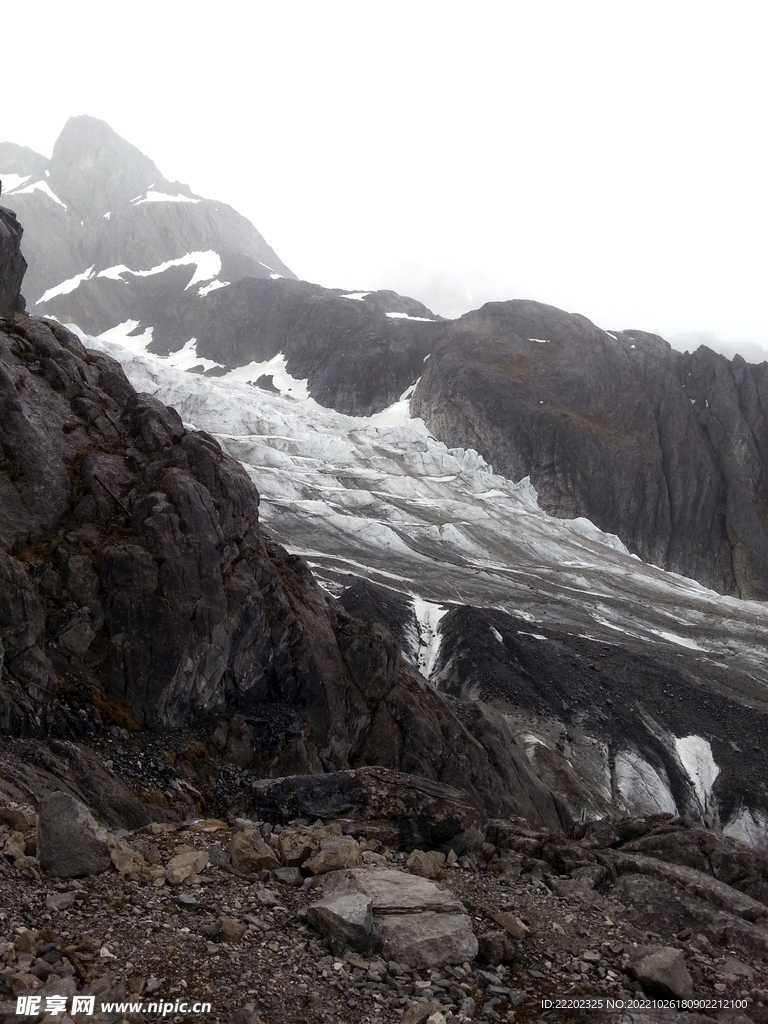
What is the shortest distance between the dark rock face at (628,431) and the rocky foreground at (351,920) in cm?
14061

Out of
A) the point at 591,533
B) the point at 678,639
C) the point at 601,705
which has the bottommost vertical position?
the point at 601,705

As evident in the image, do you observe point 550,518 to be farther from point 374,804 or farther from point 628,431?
point 374,804

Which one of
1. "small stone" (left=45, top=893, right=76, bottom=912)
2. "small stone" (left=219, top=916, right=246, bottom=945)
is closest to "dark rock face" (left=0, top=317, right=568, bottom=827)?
"small stone" (left=45, top=893, right=76, bottom=912)

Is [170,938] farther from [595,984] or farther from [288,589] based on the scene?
[288,589]

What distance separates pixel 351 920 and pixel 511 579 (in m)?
81.0

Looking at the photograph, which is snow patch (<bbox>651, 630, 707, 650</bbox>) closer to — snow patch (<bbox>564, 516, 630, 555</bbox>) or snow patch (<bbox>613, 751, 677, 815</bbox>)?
snow patch (<bbox>613, 751, 677, 815</bbox>)

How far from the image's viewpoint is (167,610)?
2575cm

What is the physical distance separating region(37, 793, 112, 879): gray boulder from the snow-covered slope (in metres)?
37.4

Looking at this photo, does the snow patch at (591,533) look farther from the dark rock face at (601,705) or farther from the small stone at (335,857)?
the small stone at (335,857)

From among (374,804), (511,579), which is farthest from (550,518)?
(374,804)

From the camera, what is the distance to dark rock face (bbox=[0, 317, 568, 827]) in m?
23.6

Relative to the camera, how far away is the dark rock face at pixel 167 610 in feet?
77.4

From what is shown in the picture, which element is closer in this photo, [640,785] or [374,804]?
[374,804]

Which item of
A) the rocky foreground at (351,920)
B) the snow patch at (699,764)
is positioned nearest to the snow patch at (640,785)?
the snow patch at (699,764)
